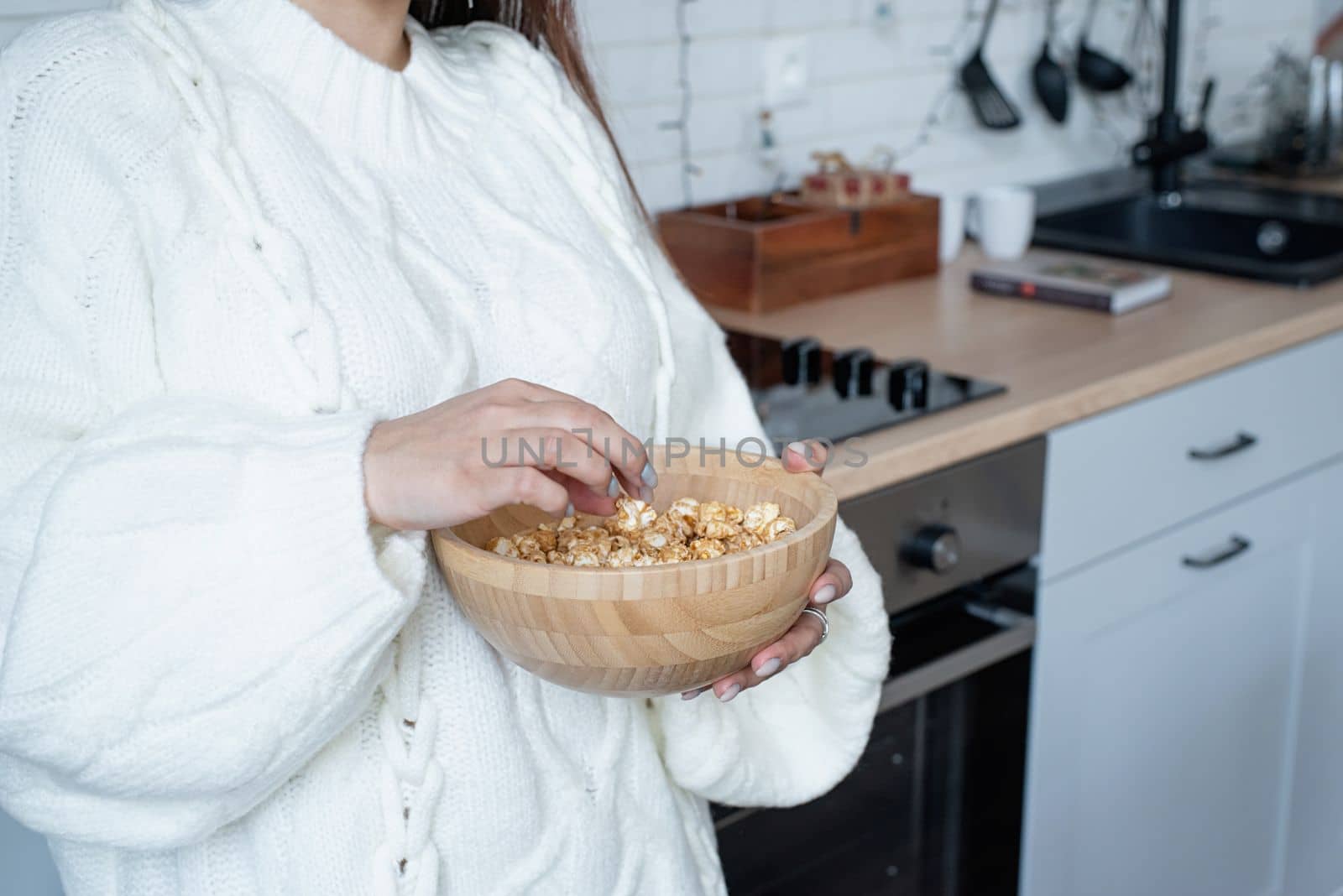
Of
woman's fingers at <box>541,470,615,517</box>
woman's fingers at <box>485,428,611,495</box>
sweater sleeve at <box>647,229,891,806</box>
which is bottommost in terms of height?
sweater sleeve at <box>647,229,891,806</box>

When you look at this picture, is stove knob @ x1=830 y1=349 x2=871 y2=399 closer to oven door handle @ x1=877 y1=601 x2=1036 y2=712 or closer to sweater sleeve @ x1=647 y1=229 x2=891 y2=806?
oven door handle @ x1=877 y1=601 x2=1036 y2=712

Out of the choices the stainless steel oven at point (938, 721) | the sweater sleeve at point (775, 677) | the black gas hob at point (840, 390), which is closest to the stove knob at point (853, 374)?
the black gas hob at point (840, 390)

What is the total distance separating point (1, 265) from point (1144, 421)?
1.24m

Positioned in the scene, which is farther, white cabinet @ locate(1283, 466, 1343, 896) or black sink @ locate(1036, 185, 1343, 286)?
black sink @ locate(1036, 185, 1343, 286)

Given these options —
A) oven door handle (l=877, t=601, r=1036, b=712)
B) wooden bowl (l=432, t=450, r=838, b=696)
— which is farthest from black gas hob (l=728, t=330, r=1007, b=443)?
wooden bowl (l=432, t=450, r=838, b=696)

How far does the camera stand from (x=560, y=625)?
0.75 m

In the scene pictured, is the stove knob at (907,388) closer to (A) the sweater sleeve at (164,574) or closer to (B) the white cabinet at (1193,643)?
(B) the white cabinet at (1193,643)

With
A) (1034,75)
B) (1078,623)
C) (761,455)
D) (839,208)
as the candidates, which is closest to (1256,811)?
(1078,623)

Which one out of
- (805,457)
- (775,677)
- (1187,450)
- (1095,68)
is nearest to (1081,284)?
(1187,450)

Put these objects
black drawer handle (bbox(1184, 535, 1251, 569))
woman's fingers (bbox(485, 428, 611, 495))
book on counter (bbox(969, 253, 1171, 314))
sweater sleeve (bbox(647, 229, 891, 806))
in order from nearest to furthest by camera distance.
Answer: woman's fingers (bbox(485, 428, 611, 495))
sweater sleeve (bbox(647, 229, 891, 806))
black drawer handle (bbox(1184, 535, 1251, 569))
book on counter (bbox(969, 253, 1171, 314))

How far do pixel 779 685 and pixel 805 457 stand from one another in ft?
0.96

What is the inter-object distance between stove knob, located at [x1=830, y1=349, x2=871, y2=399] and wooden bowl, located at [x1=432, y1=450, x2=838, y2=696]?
71 centimetres

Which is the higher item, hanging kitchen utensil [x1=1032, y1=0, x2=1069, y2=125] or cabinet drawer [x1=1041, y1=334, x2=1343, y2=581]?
hanging kitchen utensil [x1=1032, y1=0, x2=1069, y2=125]

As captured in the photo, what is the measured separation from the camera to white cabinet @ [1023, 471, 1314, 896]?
168 cm
